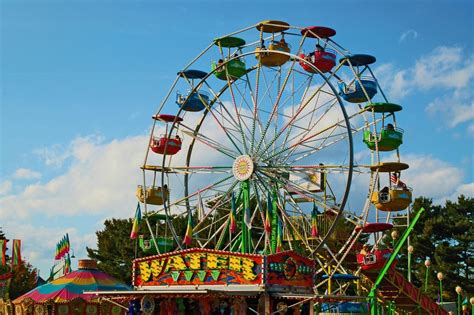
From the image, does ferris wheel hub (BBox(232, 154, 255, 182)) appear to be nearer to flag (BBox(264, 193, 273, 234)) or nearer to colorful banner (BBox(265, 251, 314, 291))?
flag (BBox(264, 193, 273, 234))

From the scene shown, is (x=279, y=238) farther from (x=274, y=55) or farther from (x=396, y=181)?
(x=274, y=55)

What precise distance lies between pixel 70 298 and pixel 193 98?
33.4 feet

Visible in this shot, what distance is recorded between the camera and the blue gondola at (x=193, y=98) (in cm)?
3497

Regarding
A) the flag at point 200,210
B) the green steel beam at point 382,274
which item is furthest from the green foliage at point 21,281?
the green steel beam at point 382,274

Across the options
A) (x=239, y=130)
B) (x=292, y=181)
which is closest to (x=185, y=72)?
(x=239, y=130)

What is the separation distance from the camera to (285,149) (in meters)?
32.2

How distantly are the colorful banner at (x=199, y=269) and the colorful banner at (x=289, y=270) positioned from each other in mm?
381

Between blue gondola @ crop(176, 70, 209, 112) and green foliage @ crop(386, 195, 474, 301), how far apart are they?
18.7 metres

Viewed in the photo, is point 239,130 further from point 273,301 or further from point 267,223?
point 273,301

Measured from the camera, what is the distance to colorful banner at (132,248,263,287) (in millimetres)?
24703

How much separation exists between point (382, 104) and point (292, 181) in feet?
15.2

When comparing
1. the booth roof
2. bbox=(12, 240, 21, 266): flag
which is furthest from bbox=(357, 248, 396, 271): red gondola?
bbox=(12, 240, 21, 266): flag

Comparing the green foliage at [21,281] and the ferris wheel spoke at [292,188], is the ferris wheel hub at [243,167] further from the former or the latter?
the green foliage at [21,281]

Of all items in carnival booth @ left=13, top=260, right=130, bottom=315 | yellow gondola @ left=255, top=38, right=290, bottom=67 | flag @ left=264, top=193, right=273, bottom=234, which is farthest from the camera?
carnival booth @ left=13, top=260, right=130, bottom=315
